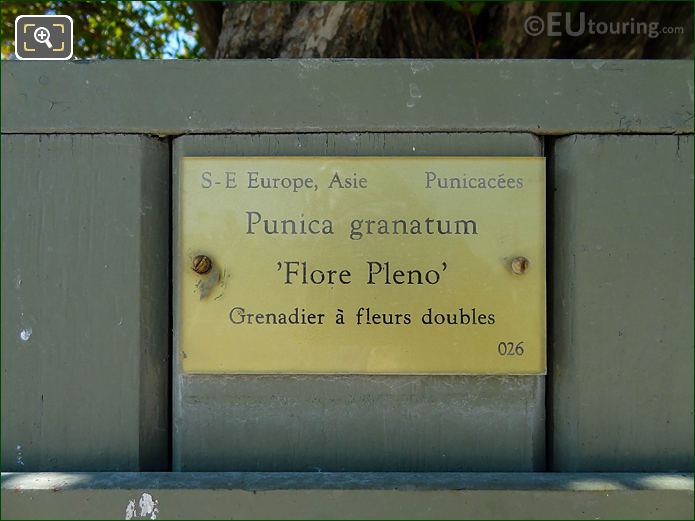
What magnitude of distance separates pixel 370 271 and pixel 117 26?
2.82 meters

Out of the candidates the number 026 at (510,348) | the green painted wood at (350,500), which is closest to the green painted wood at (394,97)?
the number 026 at (510,348)

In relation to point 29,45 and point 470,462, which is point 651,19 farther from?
point 29,45

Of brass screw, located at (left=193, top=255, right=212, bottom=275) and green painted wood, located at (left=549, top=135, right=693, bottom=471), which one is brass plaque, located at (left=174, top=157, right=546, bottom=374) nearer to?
brass screw, located at (left=193, top=255, right=212, bottom=275)

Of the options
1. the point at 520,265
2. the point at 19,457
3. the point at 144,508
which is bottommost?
the point at 144,508

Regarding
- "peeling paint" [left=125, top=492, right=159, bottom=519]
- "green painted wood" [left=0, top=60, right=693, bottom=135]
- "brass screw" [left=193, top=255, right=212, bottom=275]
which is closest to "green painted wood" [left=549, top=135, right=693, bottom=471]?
"green painted wood" [left=0, top=60, right=693, bottom=135]

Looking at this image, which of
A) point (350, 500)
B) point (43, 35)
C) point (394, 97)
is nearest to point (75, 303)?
point (43, 35)

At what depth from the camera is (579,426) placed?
5.33 ft

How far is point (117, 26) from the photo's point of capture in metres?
3.63

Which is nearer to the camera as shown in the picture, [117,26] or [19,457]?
[19,457]

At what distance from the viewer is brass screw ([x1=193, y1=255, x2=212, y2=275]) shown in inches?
62.4

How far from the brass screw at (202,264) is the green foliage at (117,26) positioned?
7.37 ft

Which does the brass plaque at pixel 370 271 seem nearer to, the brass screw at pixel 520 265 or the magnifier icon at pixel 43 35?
the brass screw at pixel 520 265

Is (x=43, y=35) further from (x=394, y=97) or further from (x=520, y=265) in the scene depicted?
(x=520, y=265)

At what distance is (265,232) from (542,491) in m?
0.94
